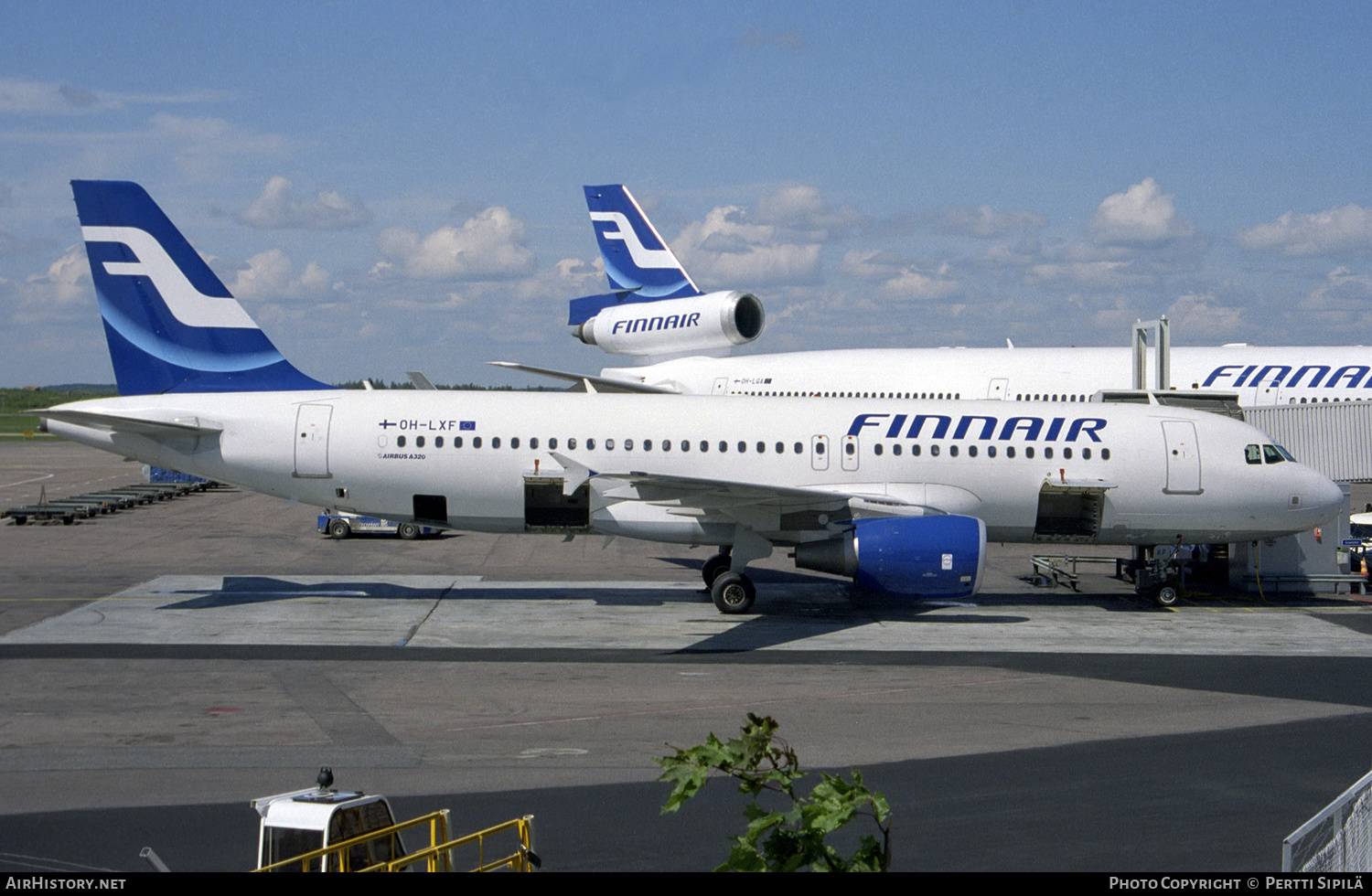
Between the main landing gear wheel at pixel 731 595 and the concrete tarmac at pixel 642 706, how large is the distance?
48cm

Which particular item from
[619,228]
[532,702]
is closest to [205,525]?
[619,228]

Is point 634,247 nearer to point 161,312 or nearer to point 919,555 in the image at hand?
point 161,312

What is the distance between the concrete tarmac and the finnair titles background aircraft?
10692 mm

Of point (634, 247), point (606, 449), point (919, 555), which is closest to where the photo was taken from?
point (919, 555)

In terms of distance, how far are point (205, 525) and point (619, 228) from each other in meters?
17.2

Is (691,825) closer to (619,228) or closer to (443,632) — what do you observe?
(443,632)

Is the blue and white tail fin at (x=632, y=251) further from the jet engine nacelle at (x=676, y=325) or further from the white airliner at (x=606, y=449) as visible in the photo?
the white airliner at (x=606, y=449)

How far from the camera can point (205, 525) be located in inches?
1497

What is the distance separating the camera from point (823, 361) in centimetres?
4041

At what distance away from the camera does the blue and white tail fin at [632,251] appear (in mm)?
42375

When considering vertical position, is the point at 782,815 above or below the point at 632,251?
below

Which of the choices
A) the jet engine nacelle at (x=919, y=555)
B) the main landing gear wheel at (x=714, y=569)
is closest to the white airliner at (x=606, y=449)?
the main landing gear wheel at (x=714, y=569)

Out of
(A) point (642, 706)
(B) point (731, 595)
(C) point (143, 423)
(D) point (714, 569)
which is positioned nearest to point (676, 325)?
(D) point (714, 569)

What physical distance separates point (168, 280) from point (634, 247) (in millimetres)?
21257
